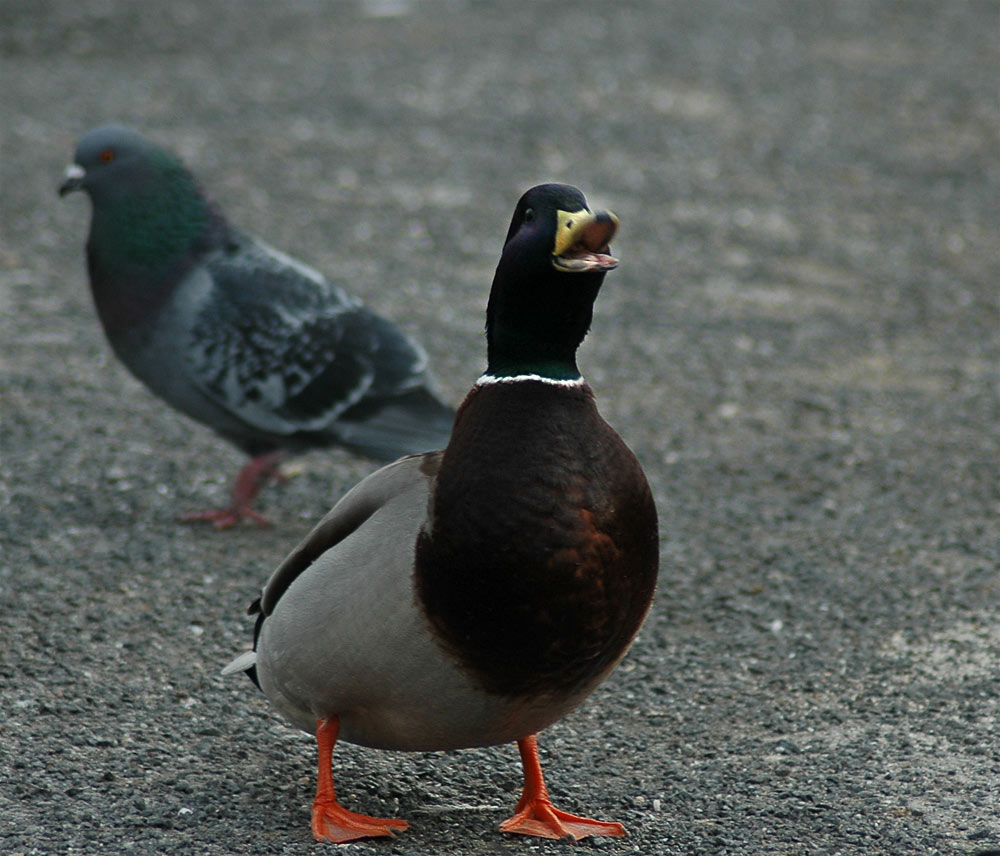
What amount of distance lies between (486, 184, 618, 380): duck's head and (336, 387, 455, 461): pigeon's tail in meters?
2.12

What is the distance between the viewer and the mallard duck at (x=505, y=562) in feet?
10.0

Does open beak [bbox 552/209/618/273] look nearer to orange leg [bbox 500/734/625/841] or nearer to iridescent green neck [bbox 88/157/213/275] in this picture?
orange leg [bbox 500/734/625/841]

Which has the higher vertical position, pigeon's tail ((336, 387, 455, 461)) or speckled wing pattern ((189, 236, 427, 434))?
speckled wing pattern ((189, 236, 427, 434))

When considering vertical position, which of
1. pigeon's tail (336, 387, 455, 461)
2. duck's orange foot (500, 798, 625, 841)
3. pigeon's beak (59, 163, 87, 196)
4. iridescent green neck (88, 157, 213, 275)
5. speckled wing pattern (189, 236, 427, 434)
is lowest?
pigeon's tail (336, 387, 455, 461)

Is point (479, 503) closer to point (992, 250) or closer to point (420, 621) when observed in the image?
point (420, 621)

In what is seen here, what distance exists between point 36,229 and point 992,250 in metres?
5.73

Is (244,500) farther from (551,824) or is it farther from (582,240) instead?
(582,240)

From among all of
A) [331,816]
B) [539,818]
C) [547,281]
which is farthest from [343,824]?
[547,281]

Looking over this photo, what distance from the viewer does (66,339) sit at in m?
7.15

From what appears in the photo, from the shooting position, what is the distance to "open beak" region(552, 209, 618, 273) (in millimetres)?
2998

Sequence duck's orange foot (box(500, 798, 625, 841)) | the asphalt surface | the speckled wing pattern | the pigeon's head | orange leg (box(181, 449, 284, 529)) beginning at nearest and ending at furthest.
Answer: duck's orange foot (box(500, 798, 625, 841)) < the asphalt surface < the speckled wing pattern < orange leg (box(181, 449, 284, 529)) < the pigeon's head

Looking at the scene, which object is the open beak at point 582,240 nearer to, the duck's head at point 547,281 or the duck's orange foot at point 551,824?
the duck's head at point 547,281

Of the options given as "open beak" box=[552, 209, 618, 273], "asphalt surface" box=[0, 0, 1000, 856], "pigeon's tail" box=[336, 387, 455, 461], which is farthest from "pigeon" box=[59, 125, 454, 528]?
"open beak" box=[552, 209, 618, 273]

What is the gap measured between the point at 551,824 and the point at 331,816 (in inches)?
20.6
